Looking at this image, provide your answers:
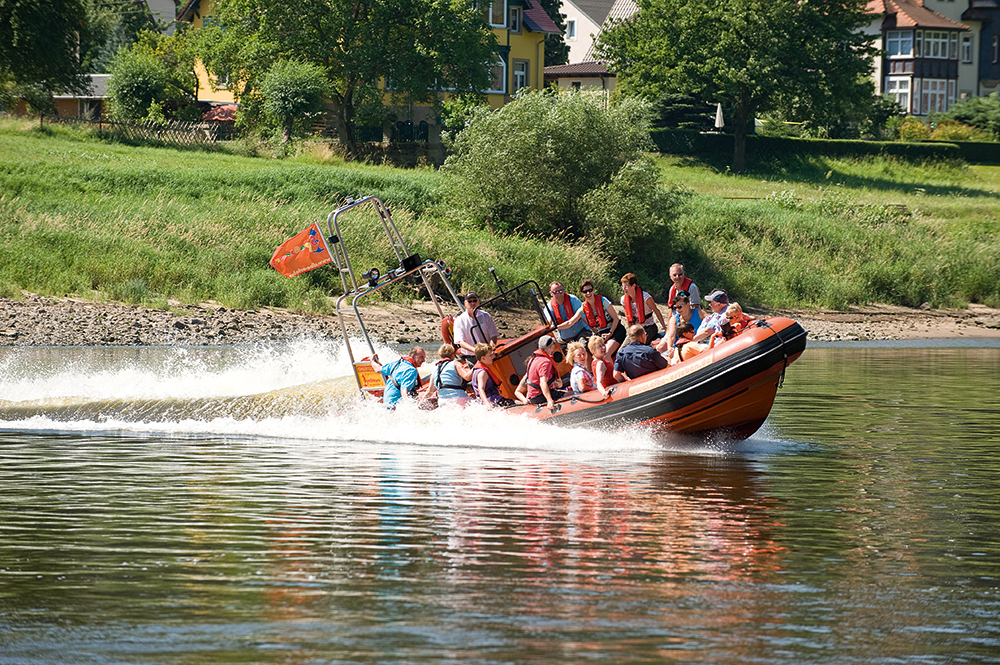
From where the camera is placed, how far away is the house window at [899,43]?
70375 millimetres

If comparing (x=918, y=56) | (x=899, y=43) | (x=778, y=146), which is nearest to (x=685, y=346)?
(x=778, y=146)

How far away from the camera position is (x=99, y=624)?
674cm

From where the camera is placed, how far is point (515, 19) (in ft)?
198

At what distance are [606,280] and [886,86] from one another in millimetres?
46820

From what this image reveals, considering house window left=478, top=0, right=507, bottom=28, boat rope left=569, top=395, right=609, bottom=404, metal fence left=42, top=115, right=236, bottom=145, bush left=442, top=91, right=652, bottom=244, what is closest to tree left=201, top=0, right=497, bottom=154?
metal fence left=42, top=115, right=236, bottom=145

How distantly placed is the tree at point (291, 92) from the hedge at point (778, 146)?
51.6 ft

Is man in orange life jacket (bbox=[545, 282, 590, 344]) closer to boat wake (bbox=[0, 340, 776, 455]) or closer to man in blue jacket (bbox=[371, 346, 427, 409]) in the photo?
boat wake (bbox=[0, 340, 776, 455])

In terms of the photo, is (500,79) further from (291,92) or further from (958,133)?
(958,133)

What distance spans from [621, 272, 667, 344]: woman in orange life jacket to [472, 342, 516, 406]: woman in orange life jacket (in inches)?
75.0

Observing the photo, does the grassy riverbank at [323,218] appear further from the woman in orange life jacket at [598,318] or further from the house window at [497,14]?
the house window at [497,14]

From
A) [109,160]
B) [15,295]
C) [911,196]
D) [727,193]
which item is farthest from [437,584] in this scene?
[911,196]

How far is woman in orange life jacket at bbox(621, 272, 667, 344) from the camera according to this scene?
14.6 metres

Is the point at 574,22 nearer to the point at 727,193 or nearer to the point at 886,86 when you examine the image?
the point at 886,86

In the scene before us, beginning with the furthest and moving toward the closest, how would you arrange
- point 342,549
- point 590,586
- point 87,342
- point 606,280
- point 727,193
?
point 727,193 → point 606,280 → point 87,342 → point 342,549 → point 590,586
